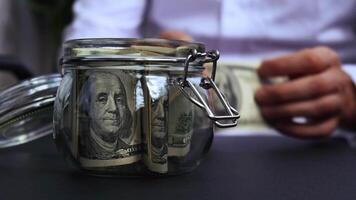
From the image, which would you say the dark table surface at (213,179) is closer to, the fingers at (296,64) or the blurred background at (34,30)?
the fingers at (296,64)

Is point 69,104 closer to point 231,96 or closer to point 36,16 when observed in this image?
point 231,96

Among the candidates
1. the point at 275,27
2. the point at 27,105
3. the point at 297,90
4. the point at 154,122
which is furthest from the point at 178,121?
the point at 275,27

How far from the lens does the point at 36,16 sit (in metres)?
1.27

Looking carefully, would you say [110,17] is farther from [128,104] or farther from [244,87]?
[128,104]

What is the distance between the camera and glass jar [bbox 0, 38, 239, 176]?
1.05ft

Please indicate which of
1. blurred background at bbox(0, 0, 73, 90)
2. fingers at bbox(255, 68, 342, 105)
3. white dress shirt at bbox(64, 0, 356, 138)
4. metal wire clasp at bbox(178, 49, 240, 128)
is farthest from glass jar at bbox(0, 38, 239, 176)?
blurred background at bbox(0, 0, 73, 90)

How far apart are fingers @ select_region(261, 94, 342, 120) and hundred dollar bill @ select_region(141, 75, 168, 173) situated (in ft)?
0.83

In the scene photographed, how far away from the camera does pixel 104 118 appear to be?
320mm

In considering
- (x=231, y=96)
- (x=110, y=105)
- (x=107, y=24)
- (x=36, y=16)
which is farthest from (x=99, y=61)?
(x=36, y=16)

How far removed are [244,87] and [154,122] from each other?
0.27m

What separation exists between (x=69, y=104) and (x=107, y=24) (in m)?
0.58

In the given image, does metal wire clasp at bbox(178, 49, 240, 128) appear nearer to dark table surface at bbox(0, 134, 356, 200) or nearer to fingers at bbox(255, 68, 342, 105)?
dark table surface at bbox(0, 134, 356, 200)

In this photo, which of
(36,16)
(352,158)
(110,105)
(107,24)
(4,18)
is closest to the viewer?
(110,105)

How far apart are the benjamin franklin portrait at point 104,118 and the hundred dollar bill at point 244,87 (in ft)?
0.81
